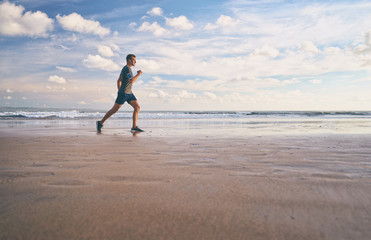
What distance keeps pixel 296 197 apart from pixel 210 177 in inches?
26.8

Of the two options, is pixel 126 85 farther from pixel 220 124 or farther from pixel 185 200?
pixel 185 200

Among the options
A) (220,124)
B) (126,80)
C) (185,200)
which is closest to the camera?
(185,200)

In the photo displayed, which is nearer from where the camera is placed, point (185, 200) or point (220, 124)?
point (185, 200)

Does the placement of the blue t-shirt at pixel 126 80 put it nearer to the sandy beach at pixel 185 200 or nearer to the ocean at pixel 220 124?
the ocean at pixel 220 124

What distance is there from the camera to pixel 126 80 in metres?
6.80

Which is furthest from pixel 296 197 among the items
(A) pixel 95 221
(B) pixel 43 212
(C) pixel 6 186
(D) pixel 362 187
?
(C) pixel 6 186

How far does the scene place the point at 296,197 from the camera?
142cm

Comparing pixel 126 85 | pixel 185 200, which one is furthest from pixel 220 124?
pixel 185 200

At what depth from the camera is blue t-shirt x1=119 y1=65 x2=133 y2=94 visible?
22.1 ft

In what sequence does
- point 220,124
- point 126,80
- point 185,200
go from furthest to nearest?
point 220,124 → point 126,80 → point 185,200

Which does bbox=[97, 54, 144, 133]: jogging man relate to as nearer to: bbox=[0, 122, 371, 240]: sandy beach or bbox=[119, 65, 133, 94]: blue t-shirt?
bbox=[119, 65, 133, 94]: blue t-shirt

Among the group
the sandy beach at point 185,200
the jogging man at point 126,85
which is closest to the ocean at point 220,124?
the jogging man at point 126,85

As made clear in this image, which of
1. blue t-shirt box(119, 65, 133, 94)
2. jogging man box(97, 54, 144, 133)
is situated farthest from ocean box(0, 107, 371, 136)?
blue t-shirt box(119, 65, 133, 94)

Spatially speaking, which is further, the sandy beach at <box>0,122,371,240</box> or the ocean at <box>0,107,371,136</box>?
the ocean at <box>0,107,371,136</box>
